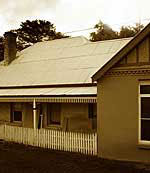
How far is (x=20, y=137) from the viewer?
48.5 ft

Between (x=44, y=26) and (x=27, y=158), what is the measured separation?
4618cm

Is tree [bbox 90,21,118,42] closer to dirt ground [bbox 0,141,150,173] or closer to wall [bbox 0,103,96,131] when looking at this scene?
wall [bbox 0,103,96,131]

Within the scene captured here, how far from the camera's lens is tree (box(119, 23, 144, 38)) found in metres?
40.2

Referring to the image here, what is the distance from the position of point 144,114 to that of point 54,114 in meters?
7.19

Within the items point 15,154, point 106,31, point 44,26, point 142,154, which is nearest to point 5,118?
point 15,154

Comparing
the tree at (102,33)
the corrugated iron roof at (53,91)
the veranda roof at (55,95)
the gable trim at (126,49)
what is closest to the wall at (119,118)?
the gable trim at (126,49)

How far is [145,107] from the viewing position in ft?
34.3

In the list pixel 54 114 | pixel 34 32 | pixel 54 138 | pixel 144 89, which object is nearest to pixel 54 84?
pixel 54 114

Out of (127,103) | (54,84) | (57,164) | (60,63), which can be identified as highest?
(60,63)

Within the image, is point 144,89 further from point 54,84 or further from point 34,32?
point 34,32

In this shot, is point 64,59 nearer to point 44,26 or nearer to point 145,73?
point 145,73

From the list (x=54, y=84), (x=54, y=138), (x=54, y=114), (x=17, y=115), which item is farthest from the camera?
(x=17, y=115)

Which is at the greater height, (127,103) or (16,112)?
(127,103)

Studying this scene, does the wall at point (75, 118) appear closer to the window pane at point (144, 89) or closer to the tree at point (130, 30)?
the window pane at point (144, 89)
